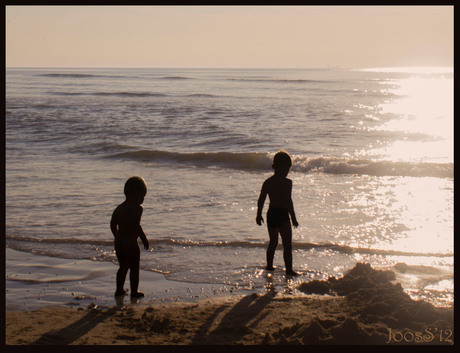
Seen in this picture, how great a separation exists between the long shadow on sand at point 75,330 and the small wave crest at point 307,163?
1051 centimetres

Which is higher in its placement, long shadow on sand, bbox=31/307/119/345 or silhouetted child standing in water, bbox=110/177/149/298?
silhouetted child standing in water, bbox=110/177/149/298

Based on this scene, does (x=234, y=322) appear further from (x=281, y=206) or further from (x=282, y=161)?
(x=282, y=161)

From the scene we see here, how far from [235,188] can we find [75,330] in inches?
304

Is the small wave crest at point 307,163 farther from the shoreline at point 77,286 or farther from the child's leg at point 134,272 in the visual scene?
the child's leg at point 134,272

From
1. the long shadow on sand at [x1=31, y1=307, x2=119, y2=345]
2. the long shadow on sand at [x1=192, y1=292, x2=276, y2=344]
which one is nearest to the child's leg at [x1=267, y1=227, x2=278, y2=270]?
the long shadow on sand at [x1=192, y1=292, x2=276, y2=344]

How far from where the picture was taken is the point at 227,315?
530 cm

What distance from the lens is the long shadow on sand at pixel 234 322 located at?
4.75 metres

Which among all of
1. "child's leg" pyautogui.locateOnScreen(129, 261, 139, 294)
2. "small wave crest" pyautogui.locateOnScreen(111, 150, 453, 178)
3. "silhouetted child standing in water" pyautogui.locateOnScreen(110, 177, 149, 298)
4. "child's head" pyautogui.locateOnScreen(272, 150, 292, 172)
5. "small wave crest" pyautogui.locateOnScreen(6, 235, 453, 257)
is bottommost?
"child's leg" pyautogui.locateOnScreen(129, 261, 139, 294)

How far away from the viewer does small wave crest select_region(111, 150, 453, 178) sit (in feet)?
50.3

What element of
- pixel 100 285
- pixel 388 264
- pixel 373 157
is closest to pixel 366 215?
pixel 388 264

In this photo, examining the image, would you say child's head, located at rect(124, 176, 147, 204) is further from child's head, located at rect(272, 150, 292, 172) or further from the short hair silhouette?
child's head, located at rect(272, 150, 292, 172)

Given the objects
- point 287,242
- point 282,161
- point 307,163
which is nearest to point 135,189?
point 282,161

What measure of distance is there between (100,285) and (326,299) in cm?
226

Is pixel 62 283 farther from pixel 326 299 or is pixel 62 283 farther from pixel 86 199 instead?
pixel 86 199
